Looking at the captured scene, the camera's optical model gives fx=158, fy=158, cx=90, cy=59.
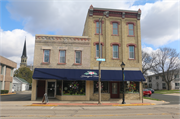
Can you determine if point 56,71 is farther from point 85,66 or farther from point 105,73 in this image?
point 105,73

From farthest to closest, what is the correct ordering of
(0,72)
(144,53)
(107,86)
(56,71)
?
(144,53) < (0,72) < (107,86) < (56,71)

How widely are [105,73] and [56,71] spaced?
6.13m

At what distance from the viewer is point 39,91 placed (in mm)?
22469

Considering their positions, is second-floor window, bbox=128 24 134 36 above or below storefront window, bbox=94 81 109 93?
above

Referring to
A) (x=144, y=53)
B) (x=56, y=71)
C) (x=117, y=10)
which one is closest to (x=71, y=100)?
(x=56, y=71)

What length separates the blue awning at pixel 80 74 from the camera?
18891mm

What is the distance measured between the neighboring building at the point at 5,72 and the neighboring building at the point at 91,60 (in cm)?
1864

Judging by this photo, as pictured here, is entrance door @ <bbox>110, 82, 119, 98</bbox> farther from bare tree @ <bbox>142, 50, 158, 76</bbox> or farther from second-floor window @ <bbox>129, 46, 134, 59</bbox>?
bare tree @ <bbox>142, 50, 158, 76</bbox>

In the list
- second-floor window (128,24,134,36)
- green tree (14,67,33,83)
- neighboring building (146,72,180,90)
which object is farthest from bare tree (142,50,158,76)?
green tree (14,67,33,83)

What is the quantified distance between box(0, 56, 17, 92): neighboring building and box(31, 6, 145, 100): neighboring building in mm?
18636

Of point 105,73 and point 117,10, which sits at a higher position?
point 117,10

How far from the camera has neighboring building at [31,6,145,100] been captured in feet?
64.6

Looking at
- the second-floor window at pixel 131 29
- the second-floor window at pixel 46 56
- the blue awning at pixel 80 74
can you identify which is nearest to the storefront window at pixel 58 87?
the blue awning at pixel 80 74

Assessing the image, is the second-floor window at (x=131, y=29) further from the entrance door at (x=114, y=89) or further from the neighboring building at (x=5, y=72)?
the neighboring building at (x=5, y=72)
